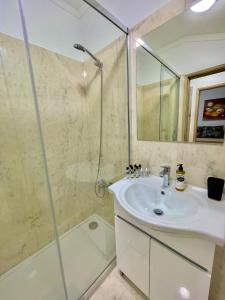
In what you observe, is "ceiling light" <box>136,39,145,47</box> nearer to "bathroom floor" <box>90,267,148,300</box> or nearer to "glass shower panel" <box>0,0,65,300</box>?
"glass shower panel" <box>0,0,65,300</box>

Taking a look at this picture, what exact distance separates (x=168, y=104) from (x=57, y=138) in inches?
44.5

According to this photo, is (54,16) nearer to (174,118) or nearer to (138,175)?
(174,118)

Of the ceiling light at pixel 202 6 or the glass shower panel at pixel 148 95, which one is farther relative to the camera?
the glass shower panel at pixel 148 95

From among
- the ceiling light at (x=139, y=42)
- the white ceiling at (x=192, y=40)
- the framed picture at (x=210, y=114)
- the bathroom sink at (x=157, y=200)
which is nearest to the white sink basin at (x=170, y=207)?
the bathroom sink at (x=157, y=200)

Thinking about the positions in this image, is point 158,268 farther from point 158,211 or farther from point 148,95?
point 148,95

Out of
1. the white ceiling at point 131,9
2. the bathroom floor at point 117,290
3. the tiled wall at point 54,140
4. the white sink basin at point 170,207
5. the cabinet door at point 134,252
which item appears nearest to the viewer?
the white sink basin at point 170,207

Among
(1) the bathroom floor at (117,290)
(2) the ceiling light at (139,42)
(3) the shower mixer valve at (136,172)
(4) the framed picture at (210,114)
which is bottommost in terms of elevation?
(1) the bathroom floor at (117,290)

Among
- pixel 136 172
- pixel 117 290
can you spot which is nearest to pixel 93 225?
pixel 117 290

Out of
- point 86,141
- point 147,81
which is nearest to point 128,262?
point 86,141

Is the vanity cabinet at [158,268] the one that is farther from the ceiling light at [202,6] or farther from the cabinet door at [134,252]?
the ceiling light at [202,6]

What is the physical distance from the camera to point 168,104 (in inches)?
44.4

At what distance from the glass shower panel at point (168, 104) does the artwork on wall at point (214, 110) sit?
19cm

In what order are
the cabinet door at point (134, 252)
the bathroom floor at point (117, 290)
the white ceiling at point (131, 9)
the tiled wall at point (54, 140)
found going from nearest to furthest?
the cabinet door at point (134, 252), the white ceiling at point (131, 9), the bathroom floor at point (117, 290), the tiled wall at point (54, 140)

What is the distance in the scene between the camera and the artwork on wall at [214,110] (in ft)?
2.86
